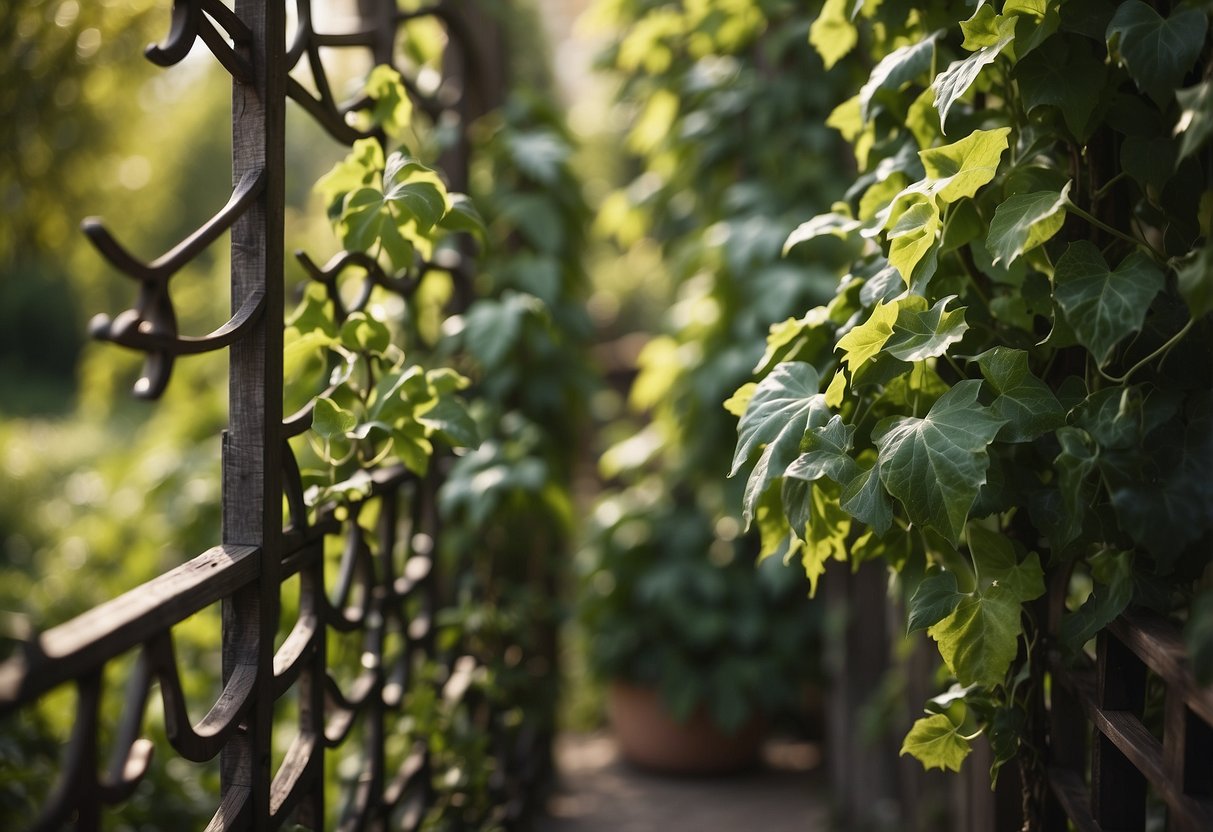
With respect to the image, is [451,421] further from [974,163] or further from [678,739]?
[678,739]

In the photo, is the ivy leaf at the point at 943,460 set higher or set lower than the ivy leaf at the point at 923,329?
lower

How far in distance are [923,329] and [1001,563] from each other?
283mm

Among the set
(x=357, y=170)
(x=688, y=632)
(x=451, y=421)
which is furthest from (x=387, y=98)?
(x=688, y=632)

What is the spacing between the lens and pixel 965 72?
3.26ft

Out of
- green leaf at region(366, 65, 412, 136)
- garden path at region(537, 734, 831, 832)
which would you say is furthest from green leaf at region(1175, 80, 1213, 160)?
garden path at region(537, 734, 831, 832)

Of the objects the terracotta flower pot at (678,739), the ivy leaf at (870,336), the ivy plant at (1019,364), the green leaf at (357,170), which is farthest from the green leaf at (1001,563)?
the terracotta flower pot at (678,739)

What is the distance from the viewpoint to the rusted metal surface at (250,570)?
2.65ft

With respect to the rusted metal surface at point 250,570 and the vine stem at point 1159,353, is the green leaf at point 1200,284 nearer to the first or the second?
the vine stem at point 1159,353

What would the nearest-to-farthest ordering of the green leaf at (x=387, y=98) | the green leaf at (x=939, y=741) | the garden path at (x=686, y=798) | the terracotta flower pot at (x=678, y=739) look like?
the green leaf at (x=939, y=741) → the green leaf at (x=387, y=98) → the garden path at (x=686, y=798) → the terracotta flower pot at (x=678, y=739)

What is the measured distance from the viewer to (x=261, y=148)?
3.70ft

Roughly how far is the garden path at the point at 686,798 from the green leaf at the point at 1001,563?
163 centimetres

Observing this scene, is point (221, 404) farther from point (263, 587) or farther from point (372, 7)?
point (263, 587)

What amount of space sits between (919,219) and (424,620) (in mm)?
1280

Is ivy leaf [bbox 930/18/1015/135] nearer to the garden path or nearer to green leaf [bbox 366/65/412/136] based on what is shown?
green leaf [bbox 366/65/412/136]
